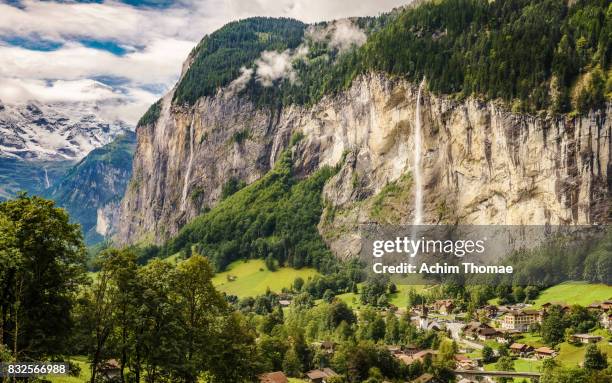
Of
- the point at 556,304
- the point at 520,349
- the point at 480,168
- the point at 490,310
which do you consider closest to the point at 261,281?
the point at 480,168

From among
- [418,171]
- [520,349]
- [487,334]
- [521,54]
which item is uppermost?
[521,54]

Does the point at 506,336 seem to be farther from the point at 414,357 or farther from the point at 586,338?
the point at 414,357

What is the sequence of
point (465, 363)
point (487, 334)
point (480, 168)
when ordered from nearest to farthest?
point (465, 363)
point (487, 334)
point (480, 168)

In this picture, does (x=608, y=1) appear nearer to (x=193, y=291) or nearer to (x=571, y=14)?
(x=571, y=14)

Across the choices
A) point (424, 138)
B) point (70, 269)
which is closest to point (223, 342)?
point (70, 269)

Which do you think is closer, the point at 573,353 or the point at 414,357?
the point at 573,353

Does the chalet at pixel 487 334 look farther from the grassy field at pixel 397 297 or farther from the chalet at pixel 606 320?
the grassy field at pixel 397 297

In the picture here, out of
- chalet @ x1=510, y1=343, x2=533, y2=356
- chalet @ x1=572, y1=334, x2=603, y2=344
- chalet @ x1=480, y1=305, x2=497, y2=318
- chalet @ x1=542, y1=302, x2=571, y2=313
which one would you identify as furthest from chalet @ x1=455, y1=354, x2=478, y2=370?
chalet @ x1=480, y1=305, x2=497, y2=318
